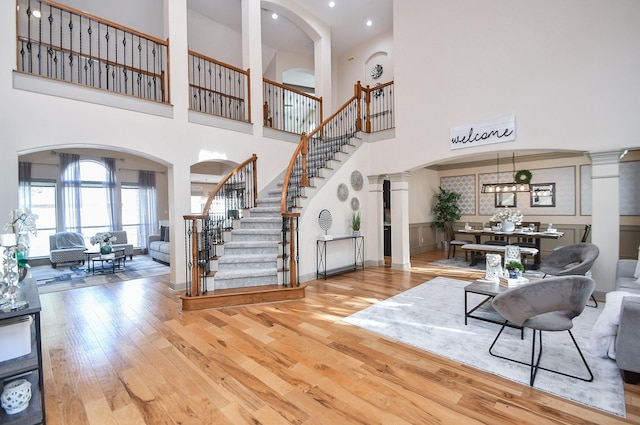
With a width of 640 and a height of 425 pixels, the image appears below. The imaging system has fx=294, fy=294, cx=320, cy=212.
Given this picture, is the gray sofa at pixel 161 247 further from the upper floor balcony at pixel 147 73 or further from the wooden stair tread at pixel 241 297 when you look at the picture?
the upper floor balcony at pixel 147 73

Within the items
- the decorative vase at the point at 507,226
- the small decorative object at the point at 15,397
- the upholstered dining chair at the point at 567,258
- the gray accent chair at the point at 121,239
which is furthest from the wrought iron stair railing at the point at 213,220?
the decorative vase at the point at 507,226

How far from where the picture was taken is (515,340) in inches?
119

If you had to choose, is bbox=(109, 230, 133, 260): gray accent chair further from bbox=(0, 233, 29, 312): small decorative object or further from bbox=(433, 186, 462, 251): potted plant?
bbox=(433, 186, 462, 251): potted plant

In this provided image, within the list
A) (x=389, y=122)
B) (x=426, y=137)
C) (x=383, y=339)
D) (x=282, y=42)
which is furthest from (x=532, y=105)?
(x=282, y=42)

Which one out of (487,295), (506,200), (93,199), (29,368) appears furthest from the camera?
(93,199)

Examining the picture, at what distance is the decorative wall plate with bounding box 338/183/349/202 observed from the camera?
242 inches

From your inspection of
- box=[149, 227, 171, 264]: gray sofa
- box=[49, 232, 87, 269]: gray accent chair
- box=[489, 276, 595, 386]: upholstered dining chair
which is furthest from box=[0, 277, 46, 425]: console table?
box=[49, 232, 87, 269]: gray accent chair

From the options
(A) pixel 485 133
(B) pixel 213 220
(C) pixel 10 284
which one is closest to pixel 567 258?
(A) pixel 485 133

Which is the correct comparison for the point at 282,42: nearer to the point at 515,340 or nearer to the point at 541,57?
the point at 541,57

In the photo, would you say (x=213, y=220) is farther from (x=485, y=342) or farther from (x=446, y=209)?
(x=446, y=209)

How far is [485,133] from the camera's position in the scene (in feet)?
17.1

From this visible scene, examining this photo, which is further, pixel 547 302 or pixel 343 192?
pixel 343 192

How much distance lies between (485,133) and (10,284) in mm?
6223

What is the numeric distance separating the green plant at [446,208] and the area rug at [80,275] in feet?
26.6
